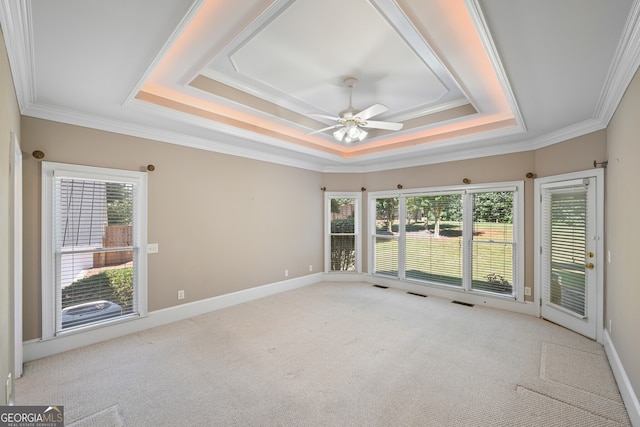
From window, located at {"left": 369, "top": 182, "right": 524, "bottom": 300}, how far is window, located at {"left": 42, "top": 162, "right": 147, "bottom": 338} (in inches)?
172

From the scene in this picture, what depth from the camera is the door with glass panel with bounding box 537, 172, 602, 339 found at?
3.41 metres

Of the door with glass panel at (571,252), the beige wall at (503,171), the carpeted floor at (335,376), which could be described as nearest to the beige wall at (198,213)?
the carpeted floor at (335,376)

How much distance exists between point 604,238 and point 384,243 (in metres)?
3.43

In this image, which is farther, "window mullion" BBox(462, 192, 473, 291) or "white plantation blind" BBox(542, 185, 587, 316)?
"window mullion" BBox(462, 192, 473, 291)

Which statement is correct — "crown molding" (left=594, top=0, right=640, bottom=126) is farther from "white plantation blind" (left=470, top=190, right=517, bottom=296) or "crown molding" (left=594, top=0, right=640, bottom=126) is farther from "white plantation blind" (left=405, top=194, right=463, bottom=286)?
"white plantation blind" (left=405, top=194, right=463, bottom=286)

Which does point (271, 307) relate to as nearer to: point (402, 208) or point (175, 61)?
point (402, 208)

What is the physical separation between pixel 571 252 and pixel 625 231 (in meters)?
1.45

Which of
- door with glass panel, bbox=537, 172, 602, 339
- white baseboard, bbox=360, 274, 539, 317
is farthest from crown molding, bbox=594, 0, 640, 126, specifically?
white baseboard, bbox=360, 274, 539, 317

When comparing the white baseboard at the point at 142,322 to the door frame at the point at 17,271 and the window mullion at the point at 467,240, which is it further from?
the window mullion at the point at 467,240

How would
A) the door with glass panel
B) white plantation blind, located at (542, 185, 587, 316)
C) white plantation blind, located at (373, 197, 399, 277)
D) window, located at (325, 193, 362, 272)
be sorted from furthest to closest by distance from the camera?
window, located at (325, 193, 362, 272) → white plantation blind, located at (373, 197, 399, 277) → white plantation blind, located at (542, 185, 587, 316) → the door with glass panel

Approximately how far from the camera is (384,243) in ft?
20.1

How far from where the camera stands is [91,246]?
3.35m

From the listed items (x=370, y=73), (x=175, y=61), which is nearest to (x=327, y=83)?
(x=370, y=73)

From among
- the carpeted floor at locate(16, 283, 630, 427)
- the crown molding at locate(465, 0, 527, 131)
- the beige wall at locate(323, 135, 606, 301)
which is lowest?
the carpeted floor at locate(16, 283, 630, 427)
